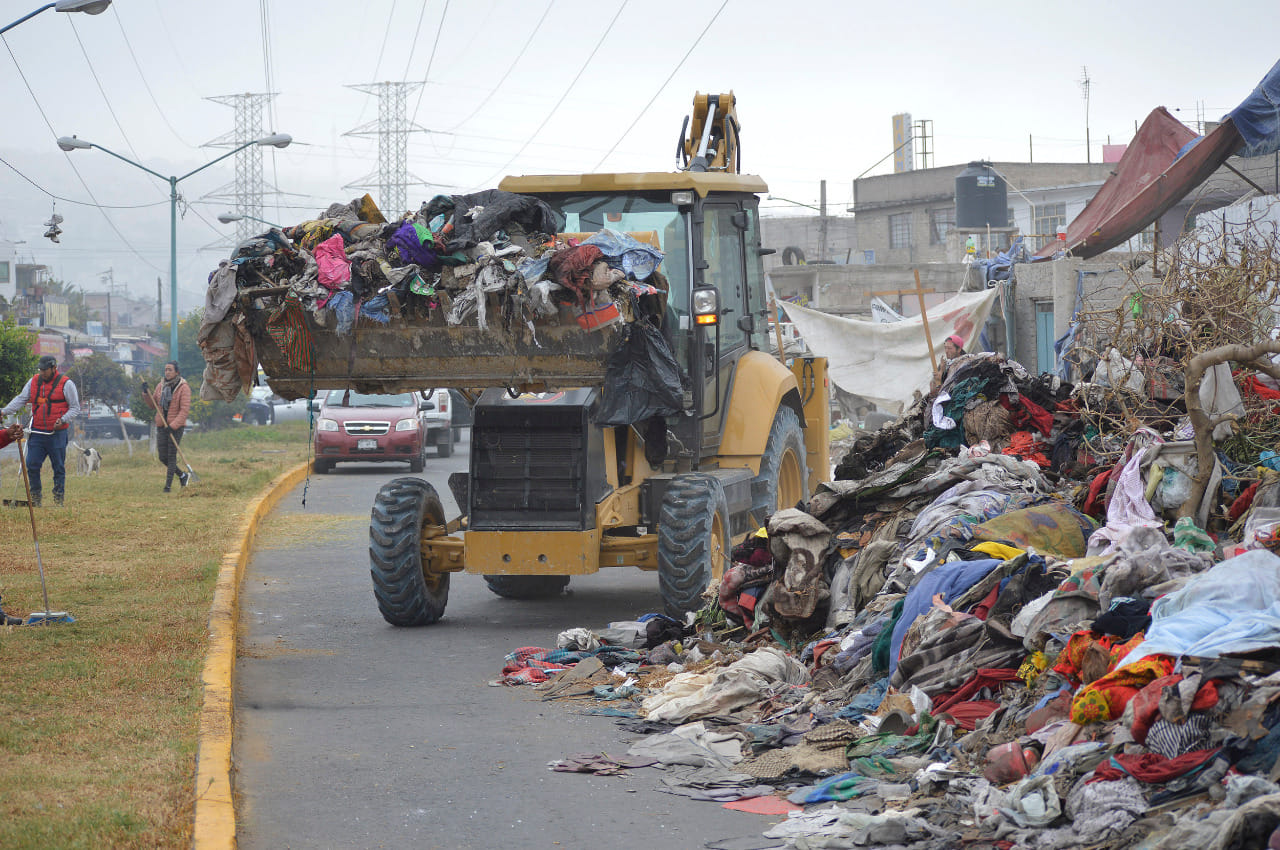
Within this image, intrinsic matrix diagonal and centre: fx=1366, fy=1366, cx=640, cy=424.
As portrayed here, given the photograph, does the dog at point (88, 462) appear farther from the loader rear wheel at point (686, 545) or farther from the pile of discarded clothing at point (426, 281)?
the loader rear wheel at point (686, 545)

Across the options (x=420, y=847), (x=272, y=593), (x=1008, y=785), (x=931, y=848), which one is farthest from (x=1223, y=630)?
(x=272, y=593)

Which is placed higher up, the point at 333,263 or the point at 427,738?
the point at 333,263

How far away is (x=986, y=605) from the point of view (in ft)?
22.5

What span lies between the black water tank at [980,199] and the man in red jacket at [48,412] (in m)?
31.4

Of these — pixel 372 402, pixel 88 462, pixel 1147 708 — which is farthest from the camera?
pixel 372 402

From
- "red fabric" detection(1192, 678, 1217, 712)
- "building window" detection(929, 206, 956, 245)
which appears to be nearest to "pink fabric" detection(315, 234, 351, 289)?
"red fabric" detection(1192, 678, 1217, 712)

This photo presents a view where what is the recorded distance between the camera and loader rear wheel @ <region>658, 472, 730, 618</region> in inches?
363

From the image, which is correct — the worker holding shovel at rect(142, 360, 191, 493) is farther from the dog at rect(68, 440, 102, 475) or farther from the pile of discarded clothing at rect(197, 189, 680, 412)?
the pile of discarded clothing at rect(197, 189, 680, 412)

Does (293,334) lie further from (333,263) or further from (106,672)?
(106,672)

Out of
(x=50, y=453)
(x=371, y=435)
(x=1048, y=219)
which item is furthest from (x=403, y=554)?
(x=1048, y=219)

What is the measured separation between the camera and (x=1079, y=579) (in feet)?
21.1

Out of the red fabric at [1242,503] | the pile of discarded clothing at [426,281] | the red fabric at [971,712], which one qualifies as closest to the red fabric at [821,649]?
the red fabric at [971,712]

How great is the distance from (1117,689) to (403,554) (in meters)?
5.52

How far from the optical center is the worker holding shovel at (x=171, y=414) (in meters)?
20.5
